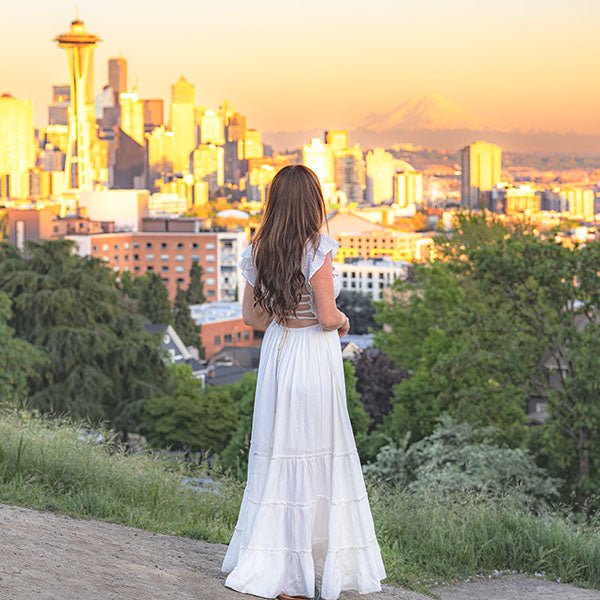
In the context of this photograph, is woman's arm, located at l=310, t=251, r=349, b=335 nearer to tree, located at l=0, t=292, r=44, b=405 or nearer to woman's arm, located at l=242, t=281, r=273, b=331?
woman's arm, located at l=242, t=281, r=273, b=331

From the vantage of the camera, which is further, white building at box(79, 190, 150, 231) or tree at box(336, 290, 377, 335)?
white building at box(79, 190, 150, 231)

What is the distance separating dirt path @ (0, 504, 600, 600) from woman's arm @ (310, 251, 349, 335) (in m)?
1.11

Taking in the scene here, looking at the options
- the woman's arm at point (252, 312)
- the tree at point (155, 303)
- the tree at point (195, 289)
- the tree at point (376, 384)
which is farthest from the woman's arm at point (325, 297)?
the tree at point (195, 289)

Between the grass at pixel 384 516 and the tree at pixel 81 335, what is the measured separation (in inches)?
604

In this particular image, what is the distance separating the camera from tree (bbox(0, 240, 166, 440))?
23.4m

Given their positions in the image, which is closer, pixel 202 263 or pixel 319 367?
pixel 319 367

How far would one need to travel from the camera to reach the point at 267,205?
509cm

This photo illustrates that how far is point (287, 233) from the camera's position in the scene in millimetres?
5039

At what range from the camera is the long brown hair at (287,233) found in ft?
16.3

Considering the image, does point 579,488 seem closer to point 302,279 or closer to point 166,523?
point 166,523

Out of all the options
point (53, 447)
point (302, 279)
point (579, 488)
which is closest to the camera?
point (302, 279)

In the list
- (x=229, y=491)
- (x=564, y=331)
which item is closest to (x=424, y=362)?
(x=564, y=331)

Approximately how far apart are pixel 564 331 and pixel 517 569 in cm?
1145

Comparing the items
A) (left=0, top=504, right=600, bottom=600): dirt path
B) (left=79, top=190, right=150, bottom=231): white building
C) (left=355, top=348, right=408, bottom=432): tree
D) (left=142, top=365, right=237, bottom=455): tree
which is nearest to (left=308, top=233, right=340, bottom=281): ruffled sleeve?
(left=0, top=504, right=600, bottom=600): dirt path
